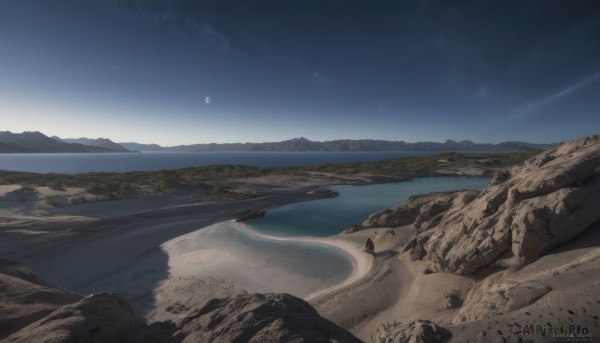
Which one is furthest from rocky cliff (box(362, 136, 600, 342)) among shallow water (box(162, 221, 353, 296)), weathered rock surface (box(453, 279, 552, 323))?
shallow water (box(162, 221, 353, 296))

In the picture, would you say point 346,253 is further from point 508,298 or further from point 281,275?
point 508,298

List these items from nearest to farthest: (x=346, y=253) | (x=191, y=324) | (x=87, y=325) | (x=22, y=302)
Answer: (x=87, y=325) < (x=191, y=324) < (x=22, y=302) < (x=346, y=253)

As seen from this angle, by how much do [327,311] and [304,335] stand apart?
24.5 feet

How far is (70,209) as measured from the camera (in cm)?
3234

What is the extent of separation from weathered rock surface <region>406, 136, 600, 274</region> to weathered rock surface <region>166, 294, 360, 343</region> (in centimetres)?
802

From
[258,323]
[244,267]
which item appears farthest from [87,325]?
[244,267]

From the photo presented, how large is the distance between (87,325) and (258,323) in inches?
131

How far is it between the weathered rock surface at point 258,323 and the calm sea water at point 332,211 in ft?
63.6

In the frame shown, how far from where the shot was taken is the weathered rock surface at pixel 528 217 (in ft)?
31.3

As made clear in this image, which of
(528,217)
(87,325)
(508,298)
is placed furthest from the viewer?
(528,217)

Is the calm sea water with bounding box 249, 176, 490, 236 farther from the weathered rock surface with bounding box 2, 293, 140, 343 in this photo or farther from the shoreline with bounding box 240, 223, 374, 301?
the weathered rock surface with bounding box 2, 293, 140, 343

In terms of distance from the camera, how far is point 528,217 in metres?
9.90

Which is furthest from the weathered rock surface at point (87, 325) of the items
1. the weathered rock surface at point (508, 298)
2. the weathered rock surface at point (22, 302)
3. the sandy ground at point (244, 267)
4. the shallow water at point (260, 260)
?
the shallow water at point (260, 260)

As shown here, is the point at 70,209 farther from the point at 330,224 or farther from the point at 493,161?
the point at 493,161
